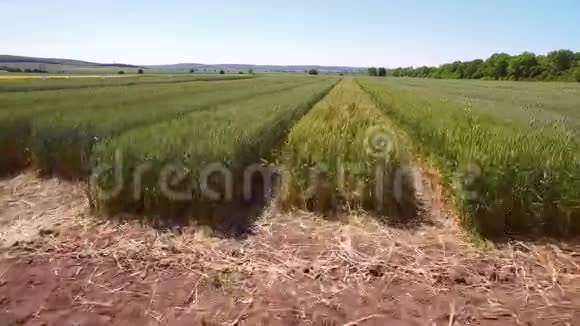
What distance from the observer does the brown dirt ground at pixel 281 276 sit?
3633 millimetres

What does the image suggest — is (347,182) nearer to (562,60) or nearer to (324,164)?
(324,164)

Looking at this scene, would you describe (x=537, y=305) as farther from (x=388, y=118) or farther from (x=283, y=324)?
(x=388, y=118)

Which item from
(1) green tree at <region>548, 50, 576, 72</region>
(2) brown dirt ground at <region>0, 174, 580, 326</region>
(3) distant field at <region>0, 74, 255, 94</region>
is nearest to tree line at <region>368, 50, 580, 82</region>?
(1) green tree at <region>548, 50, 576, 72</region>

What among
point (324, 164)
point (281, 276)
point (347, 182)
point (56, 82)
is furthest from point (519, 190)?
point (56, 82)

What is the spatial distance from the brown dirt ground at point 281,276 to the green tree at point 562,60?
86.3 metres

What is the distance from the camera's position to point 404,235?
5.18m

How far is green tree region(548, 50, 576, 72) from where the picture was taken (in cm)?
7631

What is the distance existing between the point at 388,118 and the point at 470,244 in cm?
1085

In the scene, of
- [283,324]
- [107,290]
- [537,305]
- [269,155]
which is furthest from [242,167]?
[537,305]

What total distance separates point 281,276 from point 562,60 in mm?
89356

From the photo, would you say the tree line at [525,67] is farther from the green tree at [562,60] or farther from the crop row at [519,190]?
the crop row at [519,190]

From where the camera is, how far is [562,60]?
77062 millimetres

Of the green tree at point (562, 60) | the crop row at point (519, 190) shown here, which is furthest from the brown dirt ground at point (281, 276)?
the green tree at point (562, 60)

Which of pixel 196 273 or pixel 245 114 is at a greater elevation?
pixel 245 114
